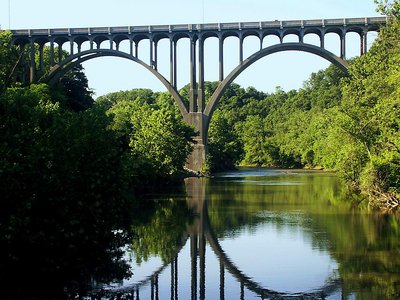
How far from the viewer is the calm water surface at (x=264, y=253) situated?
14.6 m

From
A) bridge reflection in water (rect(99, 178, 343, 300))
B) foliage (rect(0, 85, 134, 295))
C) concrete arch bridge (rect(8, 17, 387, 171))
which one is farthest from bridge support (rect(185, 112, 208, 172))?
foliage (rect(0, 85, 134, 295))

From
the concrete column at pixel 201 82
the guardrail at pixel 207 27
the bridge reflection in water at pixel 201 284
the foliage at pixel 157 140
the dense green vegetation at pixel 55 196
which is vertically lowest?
the bridge reflection in water at pixel 201 284

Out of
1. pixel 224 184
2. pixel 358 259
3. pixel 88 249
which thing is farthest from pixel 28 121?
pixel 224 184

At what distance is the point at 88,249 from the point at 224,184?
29884 millimetres

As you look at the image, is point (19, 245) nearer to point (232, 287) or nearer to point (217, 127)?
point (232, 287)

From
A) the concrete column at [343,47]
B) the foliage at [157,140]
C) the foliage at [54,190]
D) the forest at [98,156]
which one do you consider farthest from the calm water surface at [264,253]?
the concrete column at [343,47]

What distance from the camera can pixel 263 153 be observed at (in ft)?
293

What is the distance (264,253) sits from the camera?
762 inches

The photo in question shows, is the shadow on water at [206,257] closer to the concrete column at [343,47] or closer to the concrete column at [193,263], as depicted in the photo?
the concrete column at [193,263]

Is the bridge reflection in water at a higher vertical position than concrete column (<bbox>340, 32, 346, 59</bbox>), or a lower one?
lower

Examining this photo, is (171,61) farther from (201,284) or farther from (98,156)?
(201,284)

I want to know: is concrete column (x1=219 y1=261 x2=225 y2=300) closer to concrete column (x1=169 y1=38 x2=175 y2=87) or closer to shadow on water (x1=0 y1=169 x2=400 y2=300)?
shadow on water (x1=0 y1=169 x2=400 y2=300)

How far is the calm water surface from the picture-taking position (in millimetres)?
14648

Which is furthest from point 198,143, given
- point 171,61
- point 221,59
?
point 221,59
